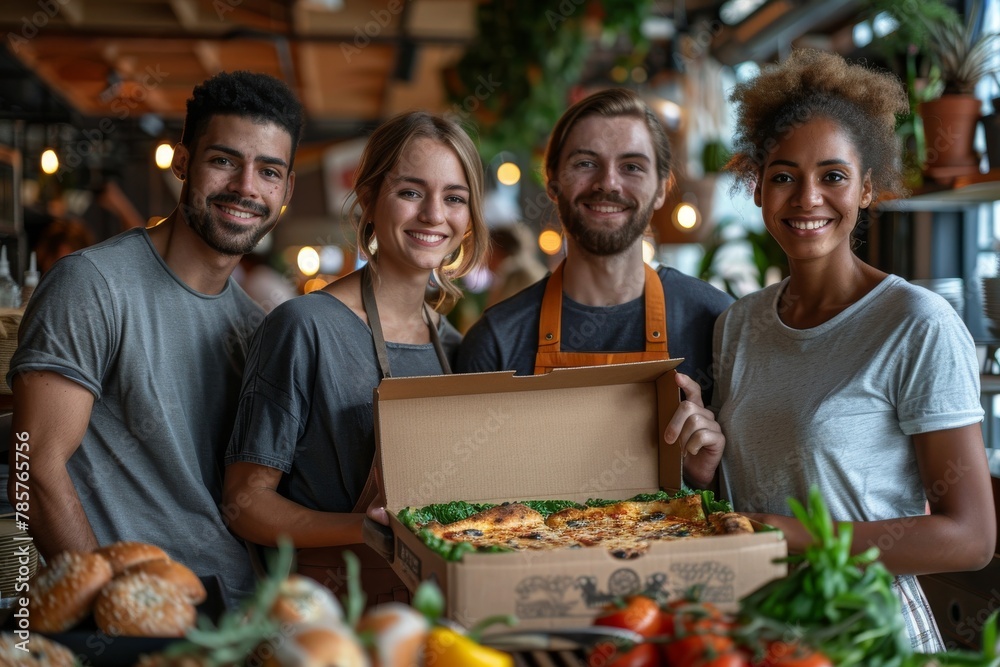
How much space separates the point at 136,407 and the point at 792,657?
161 cm

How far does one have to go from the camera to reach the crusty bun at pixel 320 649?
91 centimetres

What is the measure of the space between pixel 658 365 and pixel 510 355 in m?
0.65

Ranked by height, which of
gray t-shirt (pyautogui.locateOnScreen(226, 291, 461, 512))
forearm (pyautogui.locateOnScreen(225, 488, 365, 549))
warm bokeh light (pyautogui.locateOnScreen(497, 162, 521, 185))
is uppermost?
warm bokeh light (pyautogui.locateOnScreen(497, 162, 521, 185))

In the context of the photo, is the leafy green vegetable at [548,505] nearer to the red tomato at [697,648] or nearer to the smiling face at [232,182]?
the red tomato at [697,648]

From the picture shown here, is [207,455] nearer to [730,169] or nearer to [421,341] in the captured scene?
[421,341]

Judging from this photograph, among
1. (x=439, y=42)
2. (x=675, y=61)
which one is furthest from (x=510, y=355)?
(x=439, y=42)

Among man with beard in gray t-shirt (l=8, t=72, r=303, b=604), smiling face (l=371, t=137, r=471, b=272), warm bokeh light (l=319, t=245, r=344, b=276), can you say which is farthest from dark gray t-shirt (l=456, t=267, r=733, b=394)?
warm bokeh light (l=319, t=245, r=344, b=276)

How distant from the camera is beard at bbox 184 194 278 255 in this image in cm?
229

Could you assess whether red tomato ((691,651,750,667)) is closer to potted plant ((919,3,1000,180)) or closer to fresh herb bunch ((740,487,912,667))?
fresh herb bunch ((740,487,912,667))

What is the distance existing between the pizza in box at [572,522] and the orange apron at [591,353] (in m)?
0.55

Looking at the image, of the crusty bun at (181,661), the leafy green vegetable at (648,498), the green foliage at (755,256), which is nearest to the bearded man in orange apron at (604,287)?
the leafy green vegetable at (648,498)

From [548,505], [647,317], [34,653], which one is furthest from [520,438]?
[34,653]

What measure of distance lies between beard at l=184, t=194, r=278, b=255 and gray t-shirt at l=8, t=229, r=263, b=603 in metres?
0.16

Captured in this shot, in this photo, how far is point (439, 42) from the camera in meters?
7.91
